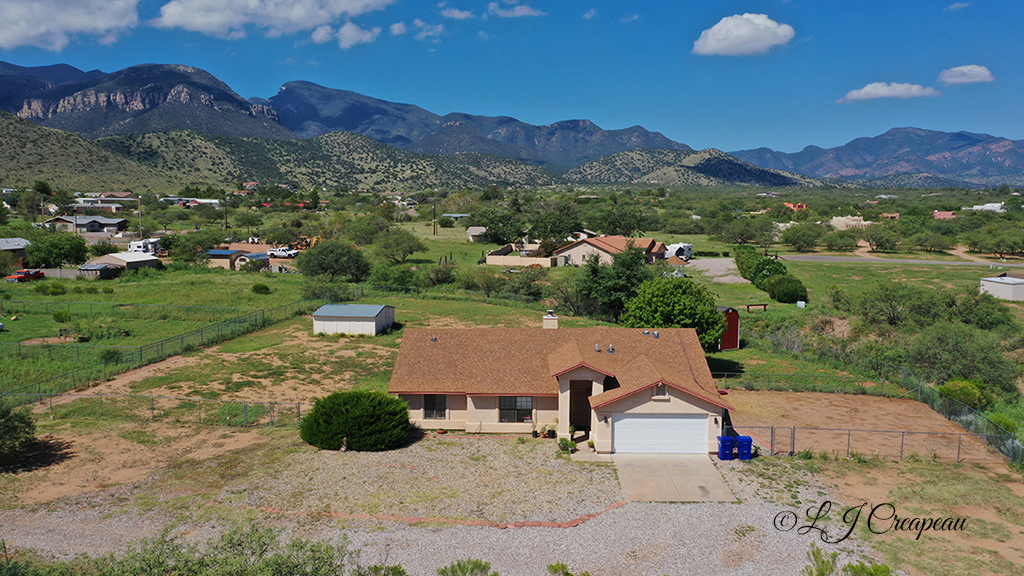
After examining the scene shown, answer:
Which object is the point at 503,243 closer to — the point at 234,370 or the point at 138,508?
the point at 234,370

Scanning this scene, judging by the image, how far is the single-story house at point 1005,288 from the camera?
52.0 metres

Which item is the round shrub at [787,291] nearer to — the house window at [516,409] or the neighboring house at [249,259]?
the house window at [516,409]

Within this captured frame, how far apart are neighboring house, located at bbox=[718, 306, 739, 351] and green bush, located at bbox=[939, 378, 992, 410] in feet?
41.8

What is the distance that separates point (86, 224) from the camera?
96.6 m

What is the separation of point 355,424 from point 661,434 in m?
11.5

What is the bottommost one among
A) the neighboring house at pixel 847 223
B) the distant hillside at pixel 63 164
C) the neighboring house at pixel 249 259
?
the neighboring house at pixel 249 259

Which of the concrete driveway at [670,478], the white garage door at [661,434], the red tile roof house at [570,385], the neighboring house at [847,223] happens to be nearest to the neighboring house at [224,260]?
the red tile roof house at [570,385]

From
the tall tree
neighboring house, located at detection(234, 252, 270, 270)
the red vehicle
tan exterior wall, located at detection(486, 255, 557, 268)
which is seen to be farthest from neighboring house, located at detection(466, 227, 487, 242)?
the tall tree

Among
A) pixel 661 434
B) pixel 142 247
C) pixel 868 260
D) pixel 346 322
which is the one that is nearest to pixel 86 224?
pixel 142 247

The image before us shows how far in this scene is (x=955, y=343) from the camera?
119 ft

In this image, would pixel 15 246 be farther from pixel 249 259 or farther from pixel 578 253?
pixel 578 253

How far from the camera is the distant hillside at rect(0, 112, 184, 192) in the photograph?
468 feet

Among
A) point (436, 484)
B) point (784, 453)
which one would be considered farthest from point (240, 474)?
point (784, 453)

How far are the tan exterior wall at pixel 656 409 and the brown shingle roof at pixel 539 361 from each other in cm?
37
